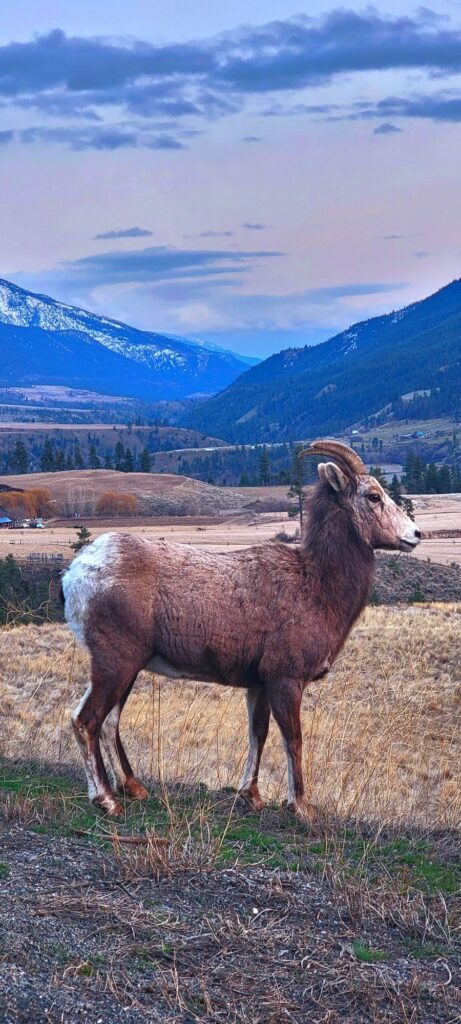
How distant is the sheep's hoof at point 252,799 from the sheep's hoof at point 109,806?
1.09 meters

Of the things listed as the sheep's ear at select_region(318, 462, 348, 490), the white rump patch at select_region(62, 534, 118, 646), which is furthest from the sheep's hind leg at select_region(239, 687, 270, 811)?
the sheep's ear at select_region(318, 462, 348, 490)

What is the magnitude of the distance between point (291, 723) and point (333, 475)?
229 centimetres

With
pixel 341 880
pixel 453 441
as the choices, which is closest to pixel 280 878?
pixel 341 880

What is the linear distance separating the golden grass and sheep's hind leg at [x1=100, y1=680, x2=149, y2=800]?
1.79 ft

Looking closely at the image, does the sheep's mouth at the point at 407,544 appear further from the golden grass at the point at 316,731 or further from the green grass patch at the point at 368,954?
the green grass patch at the point at 368,954

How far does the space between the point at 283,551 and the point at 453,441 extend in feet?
608

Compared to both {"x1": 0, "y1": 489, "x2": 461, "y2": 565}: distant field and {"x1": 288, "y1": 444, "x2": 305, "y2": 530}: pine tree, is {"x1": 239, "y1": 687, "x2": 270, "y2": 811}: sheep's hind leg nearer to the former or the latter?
{"x1": 288, "y1": 444, "x2": 305, "y2": 530}: pine tree

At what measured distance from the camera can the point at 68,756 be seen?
390 inches

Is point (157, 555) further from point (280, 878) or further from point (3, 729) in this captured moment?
point (3, 729)

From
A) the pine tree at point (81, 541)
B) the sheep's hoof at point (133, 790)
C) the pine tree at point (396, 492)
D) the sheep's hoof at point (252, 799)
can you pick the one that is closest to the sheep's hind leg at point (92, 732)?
the sheep's hoof at point (133, 790)

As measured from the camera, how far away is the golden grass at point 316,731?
927 centimetres

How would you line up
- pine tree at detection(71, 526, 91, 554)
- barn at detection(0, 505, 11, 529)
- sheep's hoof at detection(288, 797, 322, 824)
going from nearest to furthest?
1. sheep's hoof at detection(288, 797, 322, 824)
2. pine tree at detection(71, 526, 91, 554)
3. barn at detection(0, 505, 11, 529)

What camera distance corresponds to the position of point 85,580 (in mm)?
8281

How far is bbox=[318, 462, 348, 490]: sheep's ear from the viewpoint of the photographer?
9203 millimetres
